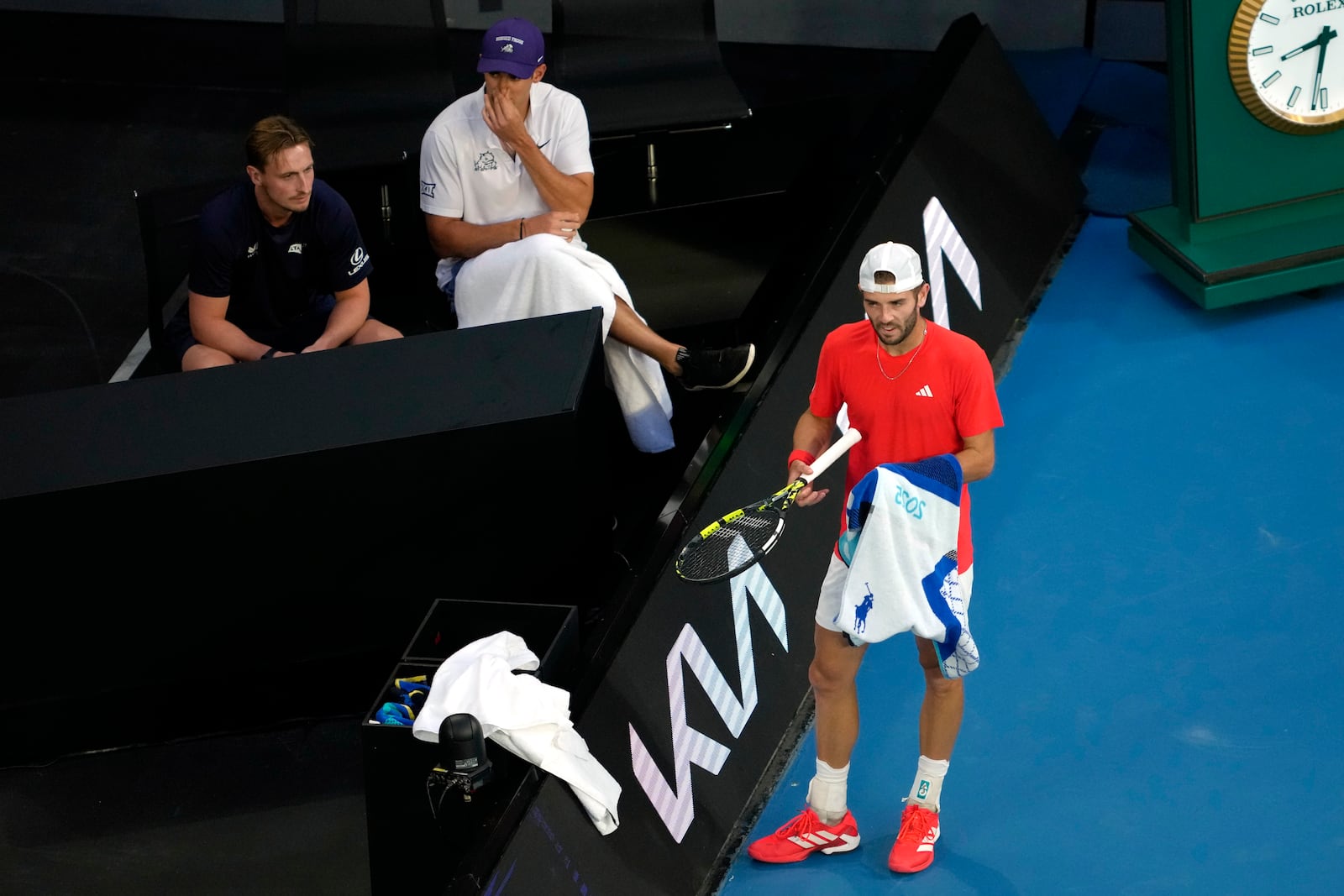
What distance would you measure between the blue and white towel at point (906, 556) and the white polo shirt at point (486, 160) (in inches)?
81.4

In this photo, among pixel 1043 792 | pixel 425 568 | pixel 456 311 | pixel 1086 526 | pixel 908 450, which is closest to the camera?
pixel 908 450

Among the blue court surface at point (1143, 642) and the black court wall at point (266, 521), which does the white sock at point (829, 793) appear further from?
the black court wall at point (266, 521)

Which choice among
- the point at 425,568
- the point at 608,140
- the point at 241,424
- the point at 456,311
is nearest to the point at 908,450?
the point at 425,568

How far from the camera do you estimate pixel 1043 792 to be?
3.85 meters

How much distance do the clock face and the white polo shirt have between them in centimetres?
224

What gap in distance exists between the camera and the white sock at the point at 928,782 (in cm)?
368

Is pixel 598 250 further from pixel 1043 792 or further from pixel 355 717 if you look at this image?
pixel 1043 792

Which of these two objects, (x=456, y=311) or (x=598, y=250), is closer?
(x=456, y=311)

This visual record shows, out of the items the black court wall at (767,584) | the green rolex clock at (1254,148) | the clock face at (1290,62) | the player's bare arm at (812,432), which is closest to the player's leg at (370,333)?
the black court wall at (767,584)

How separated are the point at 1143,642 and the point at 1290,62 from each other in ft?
7.73

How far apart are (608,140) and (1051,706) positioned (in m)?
3.10

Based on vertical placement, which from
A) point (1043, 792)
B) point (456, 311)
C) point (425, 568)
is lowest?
point (1043, 792)

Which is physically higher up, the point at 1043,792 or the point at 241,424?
the point at 241,424

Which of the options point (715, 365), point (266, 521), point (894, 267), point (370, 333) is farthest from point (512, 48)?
point (894, 267)
